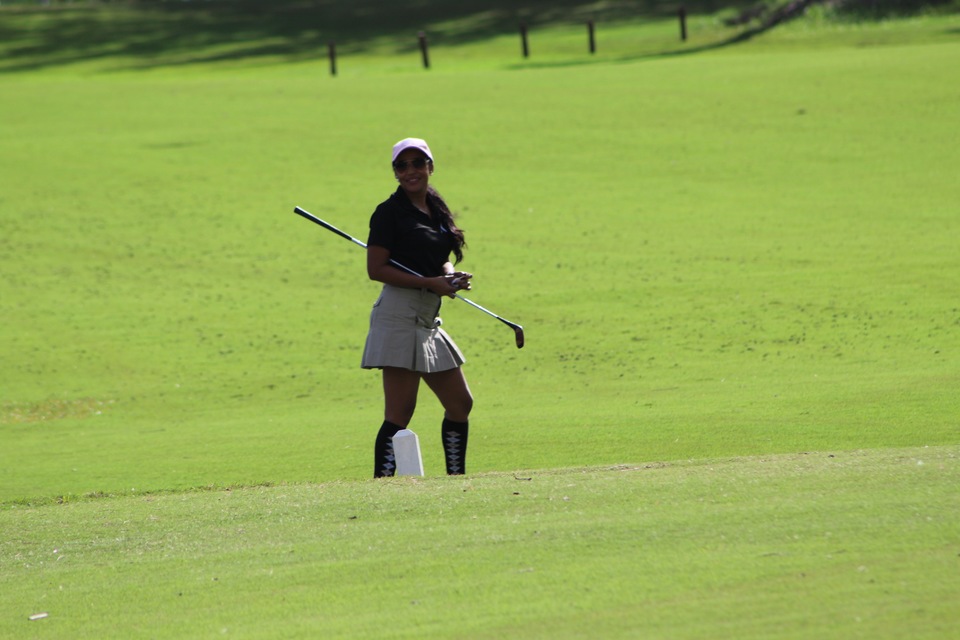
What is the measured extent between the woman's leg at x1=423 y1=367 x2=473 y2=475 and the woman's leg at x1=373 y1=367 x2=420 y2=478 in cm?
14

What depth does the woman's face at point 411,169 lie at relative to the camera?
671cm

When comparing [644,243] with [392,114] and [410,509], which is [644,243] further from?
[410,509]

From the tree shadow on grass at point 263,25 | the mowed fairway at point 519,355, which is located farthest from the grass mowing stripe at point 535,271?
the tree shadow on grass at point 263,25

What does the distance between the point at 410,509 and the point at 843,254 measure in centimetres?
945

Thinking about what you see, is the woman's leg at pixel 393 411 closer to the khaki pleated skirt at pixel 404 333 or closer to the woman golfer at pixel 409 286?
the woman golfer at pixel 409 286

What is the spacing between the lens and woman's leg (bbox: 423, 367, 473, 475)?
7.02 m

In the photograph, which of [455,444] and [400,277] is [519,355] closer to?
[455,444]

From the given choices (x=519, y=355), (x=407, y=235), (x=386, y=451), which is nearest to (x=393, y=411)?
(x=386, y=451)

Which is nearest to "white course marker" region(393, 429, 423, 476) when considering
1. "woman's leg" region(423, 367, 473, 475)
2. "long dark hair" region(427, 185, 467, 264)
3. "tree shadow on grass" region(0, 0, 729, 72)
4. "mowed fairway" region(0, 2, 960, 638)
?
"mowed fairway" region(0, 2, 960, 638)

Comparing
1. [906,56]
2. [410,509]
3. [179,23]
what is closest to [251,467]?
[410,509]

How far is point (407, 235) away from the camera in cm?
679

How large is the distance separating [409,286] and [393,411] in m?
0.69

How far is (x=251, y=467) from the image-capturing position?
27.5 feet

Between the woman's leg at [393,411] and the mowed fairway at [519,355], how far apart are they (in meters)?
0.37
